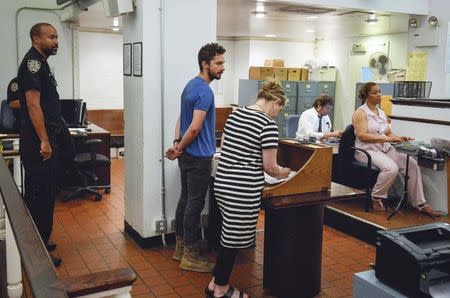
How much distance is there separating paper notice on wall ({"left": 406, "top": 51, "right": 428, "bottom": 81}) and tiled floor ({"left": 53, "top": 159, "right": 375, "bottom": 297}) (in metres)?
2.95

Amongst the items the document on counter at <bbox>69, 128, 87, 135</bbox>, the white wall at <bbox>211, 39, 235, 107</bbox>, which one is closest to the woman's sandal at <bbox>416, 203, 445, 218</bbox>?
the document on counter at <bbox>69, 128, 87, 135</bbox>

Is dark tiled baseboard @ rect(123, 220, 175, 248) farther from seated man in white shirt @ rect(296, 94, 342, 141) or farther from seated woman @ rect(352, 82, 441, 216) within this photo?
seated man in white shirt @ rect(296, 94, 342, 141)

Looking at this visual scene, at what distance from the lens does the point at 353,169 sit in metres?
4.89

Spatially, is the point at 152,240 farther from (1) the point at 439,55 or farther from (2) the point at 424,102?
(1) the point at 439,55

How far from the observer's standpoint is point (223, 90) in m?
12.2

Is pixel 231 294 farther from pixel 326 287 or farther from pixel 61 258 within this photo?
pixel 61 258

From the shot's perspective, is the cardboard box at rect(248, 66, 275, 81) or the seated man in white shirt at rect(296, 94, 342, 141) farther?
the cardboard box at rect(248, 66, 275, 81)

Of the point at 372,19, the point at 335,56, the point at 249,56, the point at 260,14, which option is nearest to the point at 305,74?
the point at 335,56

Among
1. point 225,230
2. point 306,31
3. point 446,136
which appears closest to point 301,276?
point 225,230

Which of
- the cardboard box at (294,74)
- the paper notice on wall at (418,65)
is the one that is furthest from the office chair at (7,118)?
the cardboard box at (294,74)

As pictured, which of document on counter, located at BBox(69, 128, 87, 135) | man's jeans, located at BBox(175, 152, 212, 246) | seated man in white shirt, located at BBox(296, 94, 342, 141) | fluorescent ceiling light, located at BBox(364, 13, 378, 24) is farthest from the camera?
fluorescent ceiling light, located at BBox(364, 13, 378, 24)

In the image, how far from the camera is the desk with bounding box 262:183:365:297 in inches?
121

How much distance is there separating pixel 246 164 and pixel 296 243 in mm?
671

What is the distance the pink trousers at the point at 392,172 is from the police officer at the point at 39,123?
3.04m
